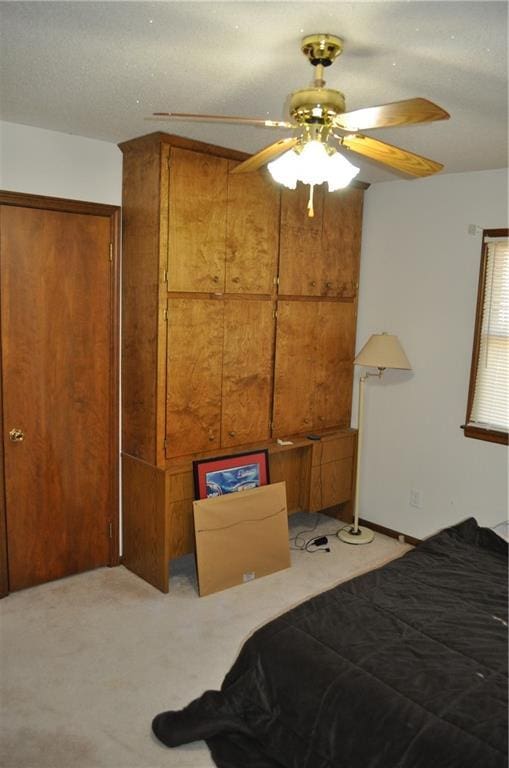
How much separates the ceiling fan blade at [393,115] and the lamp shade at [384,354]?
2.27 meters

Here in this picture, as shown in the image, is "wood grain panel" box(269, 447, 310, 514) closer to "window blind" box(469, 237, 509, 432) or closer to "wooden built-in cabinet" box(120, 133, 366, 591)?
"wooden built-in cabinet" box(120, 133, 366, 591)

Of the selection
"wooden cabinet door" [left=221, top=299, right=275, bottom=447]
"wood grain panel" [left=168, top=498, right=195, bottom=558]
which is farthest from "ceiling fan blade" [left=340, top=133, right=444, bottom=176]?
"wood grain panel" [left=168, top=498, right=195, bottom=558]

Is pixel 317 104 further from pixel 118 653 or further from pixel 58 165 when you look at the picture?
pixel 118 653

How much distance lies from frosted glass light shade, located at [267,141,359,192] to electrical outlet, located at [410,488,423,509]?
2.77 m

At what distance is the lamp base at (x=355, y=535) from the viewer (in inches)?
172

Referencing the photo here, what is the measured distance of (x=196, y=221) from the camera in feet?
11.5

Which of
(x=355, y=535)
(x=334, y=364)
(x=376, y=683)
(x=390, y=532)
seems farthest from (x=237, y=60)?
(x=390, y=532)

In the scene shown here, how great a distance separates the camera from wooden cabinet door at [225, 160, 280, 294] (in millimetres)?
3689

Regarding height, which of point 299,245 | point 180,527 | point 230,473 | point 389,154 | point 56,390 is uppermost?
point 389,154

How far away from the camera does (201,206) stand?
11.5 feet

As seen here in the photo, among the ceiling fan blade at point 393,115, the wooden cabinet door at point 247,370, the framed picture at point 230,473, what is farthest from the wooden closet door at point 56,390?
the ceiling fan blade at point 393,115

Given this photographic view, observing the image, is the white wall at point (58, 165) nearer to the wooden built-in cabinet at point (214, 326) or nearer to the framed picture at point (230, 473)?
the wooden built-in cabinet at point (214, 326)

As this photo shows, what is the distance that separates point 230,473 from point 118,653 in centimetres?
121

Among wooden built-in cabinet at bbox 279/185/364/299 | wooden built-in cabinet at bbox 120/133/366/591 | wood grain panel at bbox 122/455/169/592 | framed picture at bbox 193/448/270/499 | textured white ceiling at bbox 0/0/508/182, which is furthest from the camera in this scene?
wooden built-in cabinet at bbox 279/185/364/299
